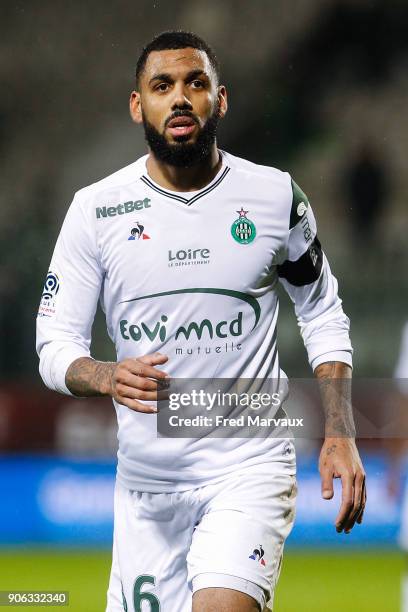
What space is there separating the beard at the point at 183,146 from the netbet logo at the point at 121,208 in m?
0.15

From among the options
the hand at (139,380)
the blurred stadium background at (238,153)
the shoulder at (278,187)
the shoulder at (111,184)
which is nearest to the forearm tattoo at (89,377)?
the hand at (139,380)

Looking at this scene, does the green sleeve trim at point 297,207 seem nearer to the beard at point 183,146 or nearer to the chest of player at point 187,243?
the chest of player at point 187,243

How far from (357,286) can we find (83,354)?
18.4 feet

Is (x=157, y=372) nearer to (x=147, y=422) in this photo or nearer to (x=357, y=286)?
(x=147, y=422)

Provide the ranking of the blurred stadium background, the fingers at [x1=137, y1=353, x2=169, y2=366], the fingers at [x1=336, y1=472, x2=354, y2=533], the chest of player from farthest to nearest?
the blurred stadium background
the chest of player
the fingers at [x1=336, y1=472, x2=354, y2=533]
the fingers at [x1=137, y1=353, x2=169, y2=366]

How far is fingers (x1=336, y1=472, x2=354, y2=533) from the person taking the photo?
3035 millimetres

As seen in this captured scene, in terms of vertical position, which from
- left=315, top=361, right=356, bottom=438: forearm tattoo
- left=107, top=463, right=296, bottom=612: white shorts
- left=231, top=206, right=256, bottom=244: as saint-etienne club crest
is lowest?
left=107, top=463, right=296, bottom=612: white shorts

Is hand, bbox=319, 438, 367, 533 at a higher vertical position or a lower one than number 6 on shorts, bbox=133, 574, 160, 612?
higher

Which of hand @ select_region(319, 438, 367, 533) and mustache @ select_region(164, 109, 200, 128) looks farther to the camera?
mustache @ select_region(164, 109, 200, 128)

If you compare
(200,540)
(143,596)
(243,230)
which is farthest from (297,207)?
(143,596)

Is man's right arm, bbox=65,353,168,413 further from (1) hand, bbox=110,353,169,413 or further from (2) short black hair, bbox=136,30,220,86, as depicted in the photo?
(2) short black hair, bbox=136,30,220,86

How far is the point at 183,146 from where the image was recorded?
3.54 metres

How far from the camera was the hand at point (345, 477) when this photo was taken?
306cm

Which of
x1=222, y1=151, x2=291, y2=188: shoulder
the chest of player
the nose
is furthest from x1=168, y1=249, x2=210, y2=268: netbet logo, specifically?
the nose
